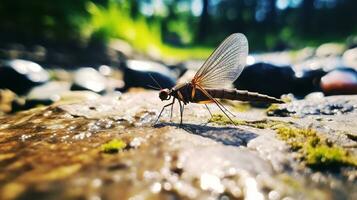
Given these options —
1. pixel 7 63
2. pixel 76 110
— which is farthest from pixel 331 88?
pixel 7 63

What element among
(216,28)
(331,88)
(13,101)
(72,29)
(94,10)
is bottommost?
(13,101)

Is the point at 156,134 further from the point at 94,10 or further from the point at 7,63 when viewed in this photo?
the point at 94,10

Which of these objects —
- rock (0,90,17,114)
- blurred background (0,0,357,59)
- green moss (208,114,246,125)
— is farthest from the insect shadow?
blurred background (0,0,357,59)

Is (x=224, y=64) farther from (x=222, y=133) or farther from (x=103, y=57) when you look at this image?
(x=103, y=57)

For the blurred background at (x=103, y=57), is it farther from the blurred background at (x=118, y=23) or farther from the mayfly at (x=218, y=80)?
the mayfly at (x=218, y=80)

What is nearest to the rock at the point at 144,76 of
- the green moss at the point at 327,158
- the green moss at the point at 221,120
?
the green moss at the point at 221,120
